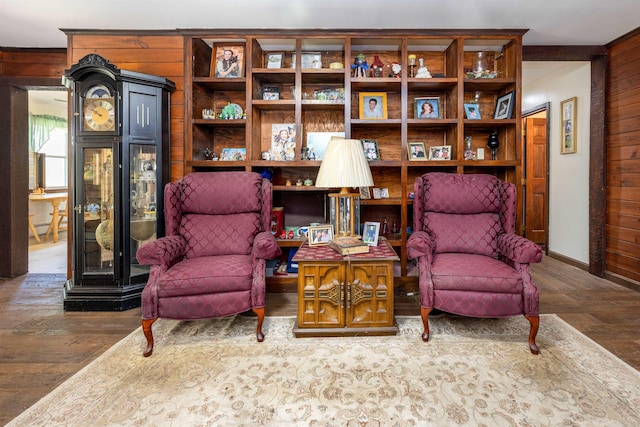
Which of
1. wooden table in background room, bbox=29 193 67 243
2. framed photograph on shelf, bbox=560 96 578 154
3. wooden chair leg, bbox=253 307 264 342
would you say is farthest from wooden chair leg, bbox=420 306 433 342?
wooden table in background room, bbox=29 193 67 243

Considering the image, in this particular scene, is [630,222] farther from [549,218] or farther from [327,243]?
[327,243]

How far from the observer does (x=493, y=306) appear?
85.8 inches

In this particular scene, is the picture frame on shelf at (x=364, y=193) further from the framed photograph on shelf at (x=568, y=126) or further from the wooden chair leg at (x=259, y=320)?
the framed photograph on shelf at (x=568, y=126)

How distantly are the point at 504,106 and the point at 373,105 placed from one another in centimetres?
126

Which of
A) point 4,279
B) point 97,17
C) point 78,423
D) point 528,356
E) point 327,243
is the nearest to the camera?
point 78,423

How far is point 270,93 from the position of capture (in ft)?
11.8

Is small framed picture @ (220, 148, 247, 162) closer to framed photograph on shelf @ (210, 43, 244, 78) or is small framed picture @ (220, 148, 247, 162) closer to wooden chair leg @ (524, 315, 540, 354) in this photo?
framed photograph on shelf @ (210, 43, 244, 78)

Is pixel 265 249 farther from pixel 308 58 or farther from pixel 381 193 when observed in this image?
pixel 308 58

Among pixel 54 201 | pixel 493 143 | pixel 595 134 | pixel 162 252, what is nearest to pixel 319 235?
pixel 162 252

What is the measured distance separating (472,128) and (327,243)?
2074mm

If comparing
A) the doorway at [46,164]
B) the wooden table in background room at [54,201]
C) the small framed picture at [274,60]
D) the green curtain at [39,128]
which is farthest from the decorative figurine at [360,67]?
the green curtain at [39,128]

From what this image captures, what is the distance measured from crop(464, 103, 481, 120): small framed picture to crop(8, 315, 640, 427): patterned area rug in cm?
208

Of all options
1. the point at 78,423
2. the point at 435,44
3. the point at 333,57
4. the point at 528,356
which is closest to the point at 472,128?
the point at 435,44

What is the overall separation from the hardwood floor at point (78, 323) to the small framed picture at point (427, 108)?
5.87ft
